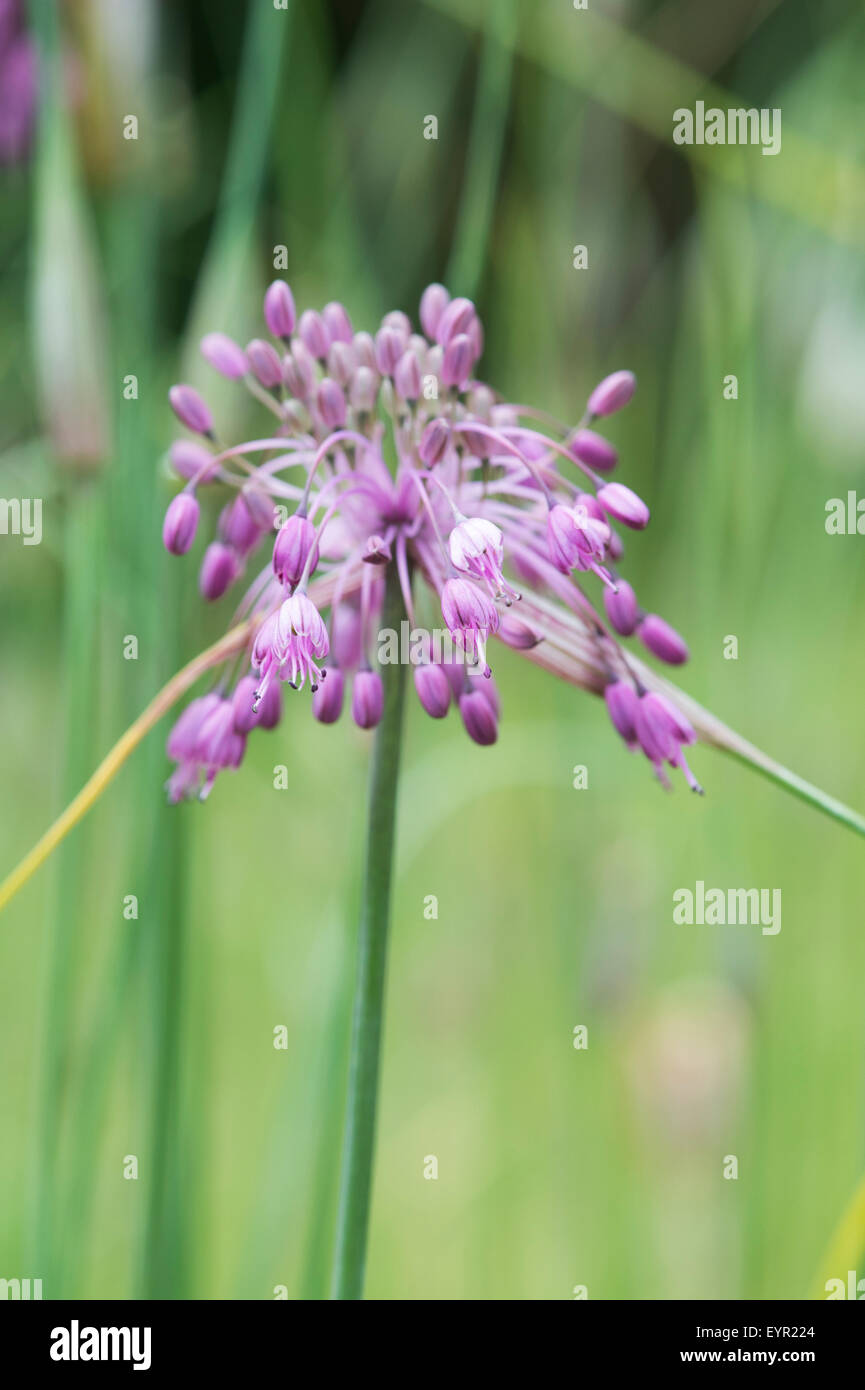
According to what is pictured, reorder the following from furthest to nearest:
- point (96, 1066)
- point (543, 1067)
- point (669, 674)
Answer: point (669, 674), point (543, 1067), point (96, 1066)

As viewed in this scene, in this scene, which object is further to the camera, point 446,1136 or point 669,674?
point 669,674

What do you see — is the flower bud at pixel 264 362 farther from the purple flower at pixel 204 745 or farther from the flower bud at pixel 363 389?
the purple flower at pixel 204 745

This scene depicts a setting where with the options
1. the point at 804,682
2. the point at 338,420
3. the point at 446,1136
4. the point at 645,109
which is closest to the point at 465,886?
the point at 446,1136

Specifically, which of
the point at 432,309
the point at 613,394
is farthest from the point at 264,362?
the point at 613,394

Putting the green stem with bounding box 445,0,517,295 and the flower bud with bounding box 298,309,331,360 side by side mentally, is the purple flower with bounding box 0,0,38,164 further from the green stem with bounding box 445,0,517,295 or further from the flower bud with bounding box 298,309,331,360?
the flower bud with bounding box 298,309,331,360

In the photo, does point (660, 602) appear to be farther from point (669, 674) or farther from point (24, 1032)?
point (24, 1032)
